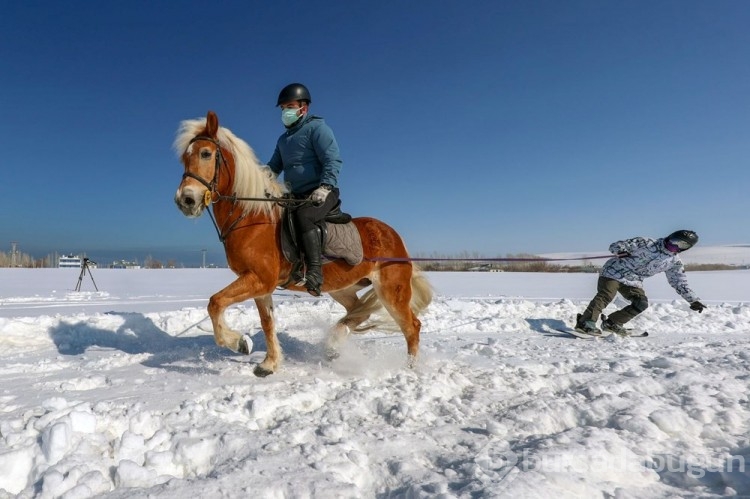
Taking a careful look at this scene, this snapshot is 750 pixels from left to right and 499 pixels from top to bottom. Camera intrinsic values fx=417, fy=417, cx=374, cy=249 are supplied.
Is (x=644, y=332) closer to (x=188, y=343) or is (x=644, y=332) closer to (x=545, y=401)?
(x=545, y=401)

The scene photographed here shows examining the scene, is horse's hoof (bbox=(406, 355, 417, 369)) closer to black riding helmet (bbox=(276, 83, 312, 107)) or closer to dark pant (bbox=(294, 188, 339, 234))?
dark pant (bbox=(294, 188, 339, 234))

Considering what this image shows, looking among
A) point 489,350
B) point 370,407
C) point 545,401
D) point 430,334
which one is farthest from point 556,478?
point 430,334

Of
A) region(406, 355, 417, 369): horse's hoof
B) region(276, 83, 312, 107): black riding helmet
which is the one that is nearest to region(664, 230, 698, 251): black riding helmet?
region(406, 355, 417, 369): horse's hoof

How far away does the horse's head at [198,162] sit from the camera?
3451mm

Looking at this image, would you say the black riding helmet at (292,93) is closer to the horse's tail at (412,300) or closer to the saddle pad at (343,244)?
the saddle pad at (343,244)

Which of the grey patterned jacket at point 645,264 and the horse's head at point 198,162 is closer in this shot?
the horse's head at point 198,162

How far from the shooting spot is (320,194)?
3922 millimetres

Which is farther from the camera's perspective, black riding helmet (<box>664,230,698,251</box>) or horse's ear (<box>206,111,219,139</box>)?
black riding helmet (<box>664,230,698,251</box>)

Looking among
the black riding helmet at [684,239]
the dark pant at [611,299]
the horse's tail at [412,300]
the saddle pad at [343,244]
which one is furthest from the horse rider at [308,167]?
the black riding helmet at [684,239]

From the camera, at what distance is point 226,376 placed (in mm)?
3744

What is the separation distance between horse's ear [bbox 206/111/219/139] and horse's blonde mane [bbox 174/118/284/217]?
0.07m

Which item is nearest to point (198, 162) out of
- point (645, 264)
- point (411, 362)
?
point (411, 362)

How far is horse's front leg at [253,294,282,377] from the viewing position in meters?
3.85

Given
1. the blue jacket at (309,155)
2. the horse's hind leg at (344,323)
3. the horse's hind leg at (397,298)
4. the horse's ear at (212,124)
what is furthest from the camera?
the horse's hind leg at (344,323)
